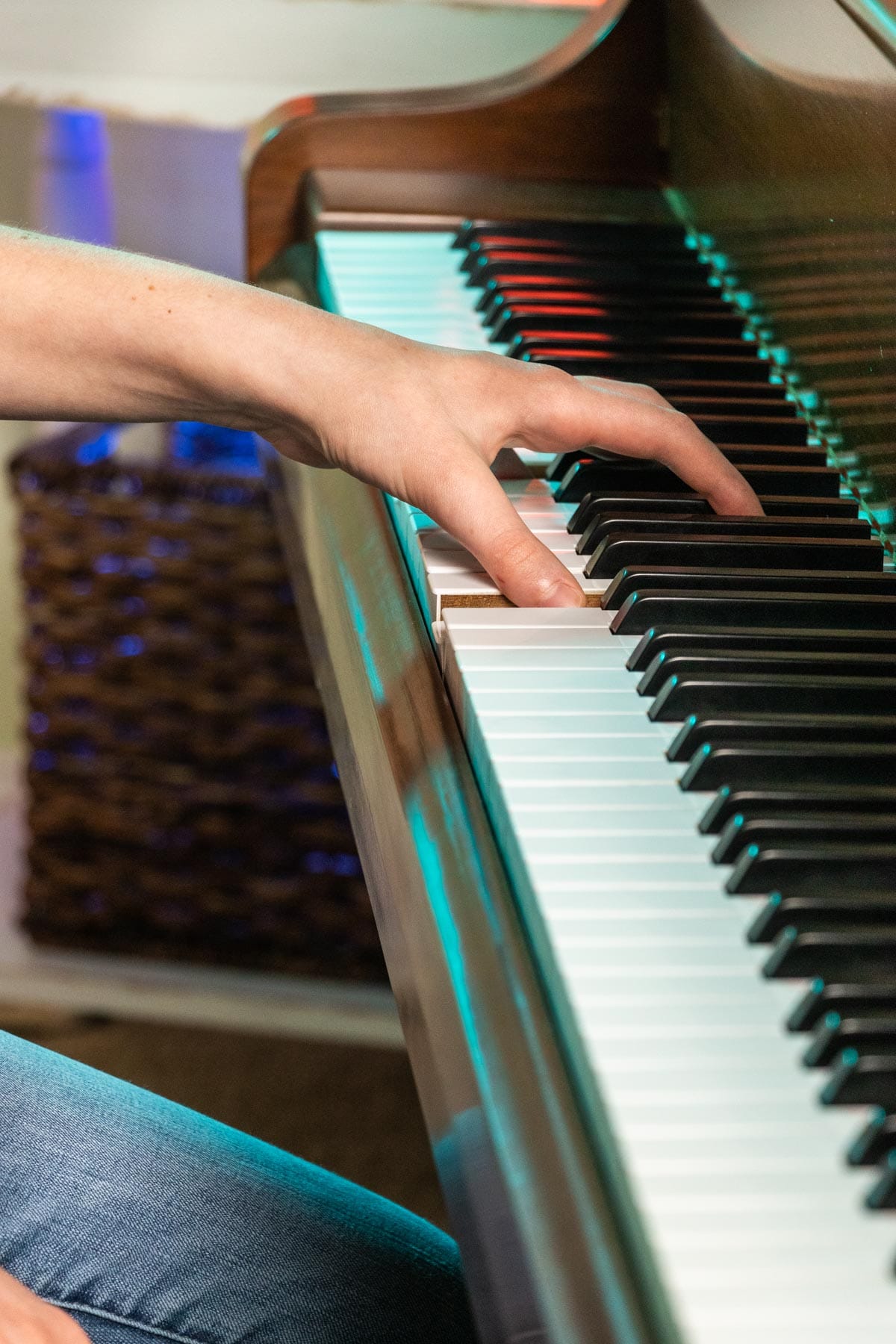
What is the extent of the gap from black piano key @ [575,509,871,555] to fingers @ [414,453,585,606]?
0.05 m

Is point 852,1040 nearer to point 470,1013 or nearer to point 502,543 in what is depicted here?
point 470,1013

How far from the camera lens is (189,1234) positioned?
2.58 feet

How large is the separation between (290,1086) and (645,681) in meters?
1.24

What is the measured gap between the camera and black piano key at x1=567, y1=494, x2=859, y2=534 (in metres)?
0.86

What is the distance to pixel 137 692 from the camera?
1.78 metres

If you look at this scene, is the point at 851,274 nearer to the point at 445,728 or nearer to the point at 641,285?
the point at 641,285

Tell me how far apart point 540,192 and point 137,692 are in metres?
0.81

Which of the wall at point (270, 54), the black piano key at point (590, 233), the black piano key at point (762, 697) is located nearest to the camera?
the black piano key at point (762, 697)

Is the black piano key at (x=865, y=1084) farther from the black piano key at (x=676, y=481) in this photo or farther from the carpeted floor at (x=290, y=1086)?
the carpeted floor at (x=290, y=1086)

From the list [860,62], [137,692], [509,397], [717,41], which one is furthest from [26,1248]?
[137,692]

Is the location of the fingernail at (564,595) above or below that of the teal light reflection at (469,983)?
above

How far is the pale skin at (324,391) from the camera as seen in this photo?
0.81 meters

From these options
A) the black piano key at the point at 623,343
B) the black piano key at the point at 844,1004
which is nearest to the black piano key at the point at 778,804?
the black piano key at the point at 844,1004

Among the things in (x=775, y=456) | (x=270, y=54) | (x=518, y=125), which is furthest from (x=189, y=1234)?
(x=270, y=54)
